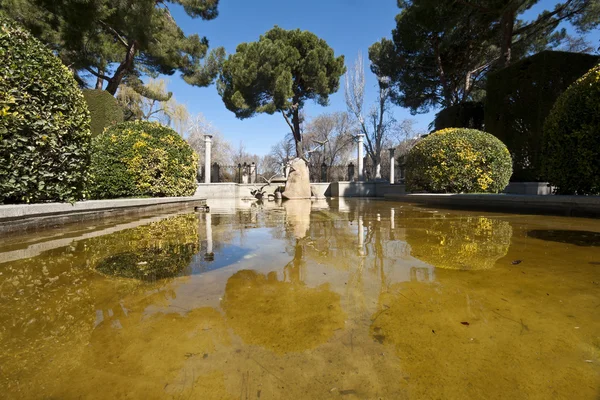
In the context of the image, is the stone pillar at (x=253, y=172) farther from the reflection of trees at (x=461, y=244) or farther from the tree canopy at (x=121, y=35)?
the reflection of trees at (x=461, y=244)

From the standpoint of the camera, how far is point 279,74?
750 inches

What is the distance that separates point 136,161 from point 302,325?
23.3 ft

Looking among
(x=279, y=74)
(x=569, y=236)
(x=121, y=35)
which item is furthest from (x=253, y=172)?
(x=569, y=236)

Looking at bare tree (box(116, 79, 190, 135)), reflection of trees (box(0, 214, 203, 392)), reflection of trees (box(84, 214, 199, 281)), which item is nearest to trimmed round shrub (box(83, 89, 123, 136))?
bare tree (box(116, 79, 190, 135))

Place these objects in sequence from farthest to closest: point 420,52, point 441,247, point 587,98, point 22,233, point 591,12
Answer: point 420,52
point 591,12
point 587,98
point 22,233
point 441,247

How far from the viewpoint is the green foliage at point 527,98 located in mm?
8984

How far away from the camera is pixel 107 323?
1.15 meters

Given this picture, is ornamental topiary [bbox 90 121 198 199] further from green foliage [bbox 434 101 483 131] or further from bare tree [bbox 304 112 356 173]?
bare tree [bbox 304 112 356 173]

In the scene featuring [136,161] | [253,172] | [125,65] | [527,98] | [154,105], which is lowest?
[136,161]

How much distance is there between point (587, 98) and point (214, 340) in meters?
6.14

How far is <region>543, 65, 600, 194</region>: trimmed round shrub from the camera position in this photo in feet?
13.8

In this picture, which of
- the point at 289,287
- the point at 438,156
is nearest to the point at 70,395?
the point at 289,287

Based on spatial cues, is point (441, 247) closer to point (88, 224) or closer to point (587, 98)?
point (587, 98)

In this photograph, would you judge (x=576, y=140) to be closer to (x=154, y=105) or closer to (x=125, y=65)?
(x=125, y=65)
